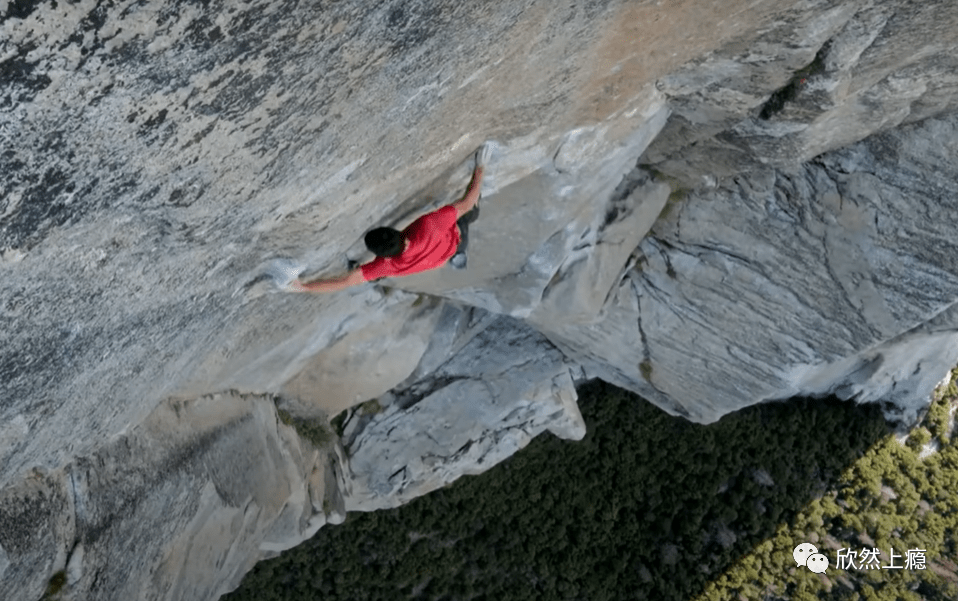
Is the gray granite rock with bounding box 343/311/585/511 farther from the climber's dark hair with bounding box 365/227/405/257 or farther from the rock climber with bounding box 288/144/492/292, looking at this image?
the climber's dark hair with bounding box 365/227/405/257

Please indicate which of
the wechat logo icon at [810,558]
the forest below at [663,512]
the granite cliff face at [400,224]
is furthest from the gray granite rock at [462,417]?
the wechat logo icon at [810,558]

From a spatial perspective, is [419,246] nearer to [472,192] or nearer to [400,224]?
[400,224]

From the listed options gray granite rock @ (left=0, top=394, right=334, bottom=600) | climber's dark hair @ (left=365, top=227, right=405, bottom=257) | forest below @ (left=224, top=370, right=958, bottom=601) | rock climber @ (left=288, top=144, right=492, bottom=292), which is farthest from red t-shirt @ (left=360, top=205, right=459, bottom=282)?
forest below @ (left=224, top=370, right=958, bottom=601)

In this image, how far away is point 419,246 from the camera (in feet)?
13.8

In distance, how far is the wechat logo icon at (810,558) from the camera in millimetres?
9078

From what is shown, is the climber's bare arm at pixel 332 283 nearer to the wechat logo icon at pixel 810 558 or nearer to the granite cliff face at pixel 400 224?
the granite cliff face at pixel 400 224

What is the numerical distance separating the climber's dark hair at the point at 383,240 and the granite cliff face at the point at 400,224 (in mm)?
114

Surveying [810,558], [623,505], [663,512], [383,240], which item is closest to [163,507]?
[383,240]

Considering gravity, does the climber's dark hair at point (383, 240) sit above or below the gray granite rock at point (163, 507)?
above

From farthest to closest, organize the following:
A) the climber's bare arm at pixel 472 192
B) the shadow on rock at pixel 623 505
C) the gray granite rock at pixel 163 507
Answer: the shadow on rock at pixel 623 505
the climber's bare arm at pixel 472 192
the gray granite rock at pixel 163 507

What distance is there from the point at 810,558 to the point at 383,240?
736 centimetres

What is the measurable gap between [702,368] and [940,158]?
2.78 metres


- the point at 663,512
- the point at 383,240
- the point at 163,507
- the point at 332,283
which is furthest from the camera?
the point at 663,512

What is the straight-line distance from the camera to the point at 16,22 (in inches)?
69.8
